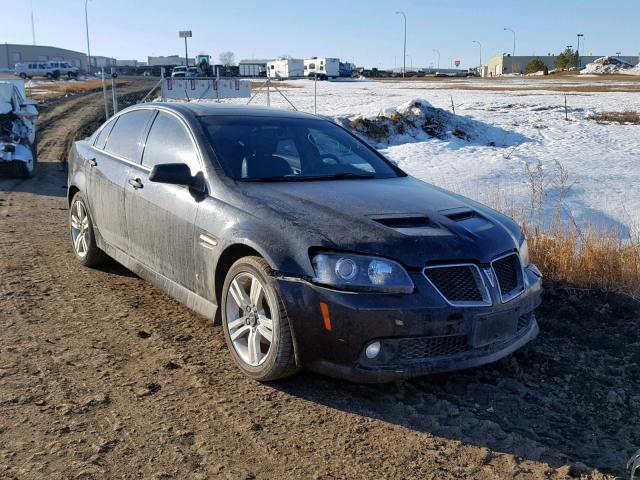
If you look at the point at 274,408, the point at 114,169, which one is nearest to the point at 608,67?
the point at 114,169

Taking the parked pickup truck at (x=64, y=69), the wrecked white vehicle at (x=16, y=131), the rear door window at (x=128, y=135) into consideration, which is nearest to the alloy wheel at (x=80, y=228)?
the rear door window at (x=128, y=135)

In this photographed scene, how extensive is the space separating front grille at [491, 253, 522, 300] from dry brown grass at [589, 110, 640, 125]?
1800cm

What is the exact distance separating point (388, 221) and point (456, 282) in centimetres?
54

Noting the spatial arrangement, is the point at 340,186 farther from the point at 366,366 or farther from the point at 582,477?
the point at 582,477

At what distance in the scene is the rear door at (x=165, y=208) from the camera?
14.8 feet

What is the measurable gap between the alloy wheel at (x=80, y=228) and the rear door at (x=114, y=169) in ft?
0.95

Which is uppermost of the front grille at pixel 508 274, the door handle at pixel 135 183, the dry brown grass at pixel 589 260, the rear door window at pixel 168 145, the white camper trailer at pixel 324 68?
the white camper trailer at pixel 324 68

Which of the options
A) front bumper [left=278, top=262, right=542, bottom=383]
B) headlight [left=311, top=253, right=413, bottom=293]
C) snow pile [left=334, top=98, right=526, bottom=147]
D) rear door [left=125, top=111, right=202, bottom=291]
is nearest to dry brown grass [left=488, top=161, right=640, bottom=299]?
front bumper [left=278, top=262, right=542, bottom=383]

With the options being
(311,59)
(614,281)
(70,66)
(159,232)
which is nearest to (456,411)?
(159,232)

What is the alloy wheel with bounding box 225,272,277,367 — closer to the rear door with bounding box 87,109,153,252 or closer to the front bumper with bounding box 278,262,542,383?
the front bumper with bounding box 278,262,542,383

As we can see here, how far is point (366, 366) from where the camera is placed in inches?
141

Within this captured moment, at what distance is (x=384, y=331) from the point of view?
3.49 meters

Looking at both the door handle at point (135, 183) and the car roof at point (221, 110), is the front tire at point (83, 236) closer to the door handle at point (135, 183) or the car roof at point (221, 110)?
the door handle at point (135, 183)

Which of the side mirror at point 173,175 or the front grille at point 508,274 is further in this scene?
the side mirror at point 173,175
